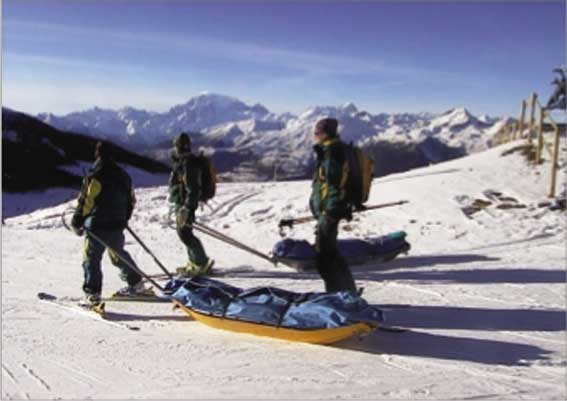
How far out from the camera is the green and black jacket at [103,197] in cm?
685

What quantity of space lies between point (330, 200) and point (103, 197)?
2.57 metres

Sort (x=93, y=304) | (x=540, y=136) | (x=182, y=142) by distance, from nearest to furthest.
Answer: (x=93, y=304)
(x=182, y=142)
(x=540, y=136)

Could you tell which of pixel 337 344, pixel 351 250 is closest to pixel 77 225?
pixel 337 344

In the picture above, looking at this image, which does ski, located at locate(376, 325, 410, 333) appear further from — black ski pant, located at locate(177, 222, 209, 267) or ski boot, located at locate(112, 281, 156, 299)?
black ski pant, located at locate(177, 222, 209, 267)

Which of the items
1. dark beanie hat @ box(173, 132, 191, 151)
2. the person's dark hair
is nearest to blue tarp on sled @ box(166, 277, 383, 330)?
the person's dark hair

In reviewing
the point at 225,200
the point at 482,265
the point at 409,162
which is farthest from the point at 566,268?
the point at 409,162

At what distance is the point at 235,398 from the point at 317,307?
142 cm

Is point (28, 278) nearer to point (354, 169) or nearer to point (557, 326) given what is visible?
point (354, 169)

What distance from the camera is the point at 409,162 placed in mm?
155500

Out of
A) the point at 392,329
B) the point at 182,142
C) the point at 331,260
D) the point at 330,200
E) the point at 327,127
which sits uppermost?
the point at 327,127

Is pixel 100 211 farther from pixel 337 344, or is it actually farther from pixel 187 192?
pixel 337 344

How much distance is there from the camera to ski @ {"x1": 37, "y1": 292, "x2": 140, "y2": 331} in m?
6.33

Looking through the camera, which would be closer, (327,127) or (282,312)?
(282,312)

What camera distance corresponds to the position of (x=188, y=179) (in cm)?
873
